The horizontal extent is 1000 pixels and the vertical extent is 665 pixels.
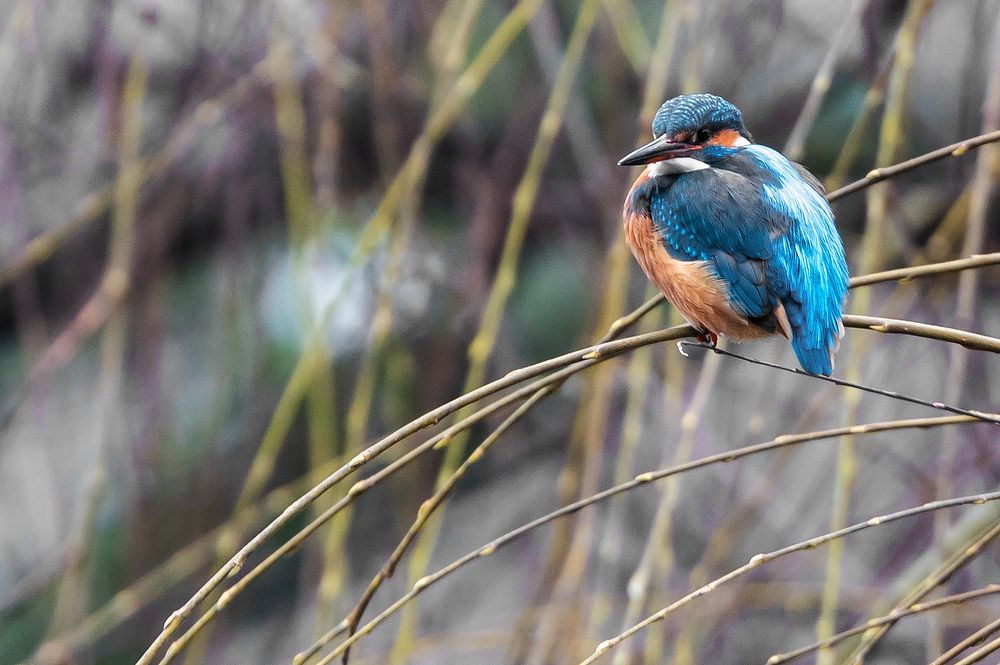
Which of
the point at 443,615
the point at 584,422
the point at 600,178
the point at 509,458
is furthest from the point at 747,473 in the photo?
the point at 584,422

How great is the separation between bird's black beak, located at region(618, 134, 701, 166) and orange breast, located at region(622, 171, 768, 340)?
0.29 feet

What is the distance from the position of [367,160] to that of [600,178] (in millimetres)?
1205

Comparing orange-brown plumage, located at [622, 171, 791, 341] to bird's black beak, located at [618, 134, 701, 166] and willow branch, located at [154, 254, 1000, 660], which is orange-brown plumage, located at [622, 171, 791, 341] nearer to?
bird's black beak, located at [618, 134, 701, 166]

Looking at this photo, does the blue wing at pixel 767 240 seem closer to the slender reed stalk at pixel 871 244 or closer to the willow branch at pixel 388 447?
the slender reed stalk at pixel 871 244

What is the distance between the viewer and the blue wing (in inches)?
47.4

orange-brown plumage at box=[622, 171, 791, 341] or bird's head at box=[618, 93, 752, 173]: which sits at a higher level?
bird's head at box=[618, 93, 752, 173]

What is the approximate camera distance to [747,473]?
2830mm

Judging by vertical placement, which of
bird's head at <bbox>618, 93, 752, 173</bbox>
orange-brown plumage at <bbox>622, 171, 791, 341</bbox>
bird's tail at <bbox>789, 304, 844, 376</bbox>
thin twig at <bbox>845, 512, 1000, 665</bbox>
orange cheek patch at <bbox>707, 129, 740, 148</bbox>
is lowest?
thin twig at <bbox>845, 512, 1000, 665</bbox>

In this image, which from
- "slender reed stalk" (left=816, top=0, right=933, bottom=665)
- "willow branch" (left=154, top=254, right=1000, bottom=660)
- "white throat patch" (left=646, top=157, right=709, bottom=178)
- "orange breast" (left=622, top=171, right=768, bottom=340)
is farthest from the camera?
"white throat patch" (left=646, top=157, right=709, bottom=178)

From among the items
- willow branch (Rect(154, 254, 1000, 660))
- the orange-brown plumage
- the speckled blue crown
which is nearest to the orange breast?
the orange-brown plumage

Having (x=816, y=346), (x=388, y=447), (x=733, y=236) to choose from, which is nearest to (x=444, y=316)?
(x=733, y=236)

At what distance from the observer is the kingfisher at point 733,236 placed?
4.00 feet

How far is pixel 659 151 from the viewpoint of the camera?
1.31 m

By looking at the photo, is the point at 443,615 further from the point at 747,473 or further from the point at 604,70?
the point at 604,70
